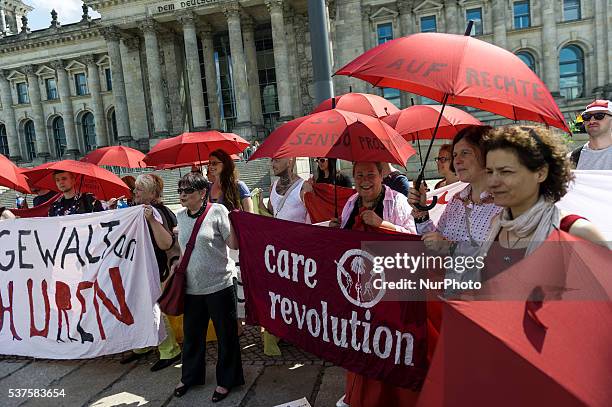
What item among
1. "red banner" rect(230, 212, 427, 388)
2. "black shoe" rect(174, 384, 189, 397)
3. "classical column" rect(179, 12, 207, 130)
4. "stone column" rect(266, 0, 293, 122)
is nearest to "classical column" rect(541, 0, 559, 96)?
"stone column" rect(266, 0, 293, 122)

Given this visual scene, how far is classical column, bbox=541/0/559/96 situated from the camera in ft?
96.4

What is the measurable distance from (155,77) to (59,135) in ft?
67.6

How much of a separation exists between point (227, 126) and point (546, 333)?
37.6 meters

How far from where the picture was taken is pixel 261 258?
353cm

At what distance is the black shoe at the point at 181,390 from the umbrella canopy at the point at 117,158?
4.26m

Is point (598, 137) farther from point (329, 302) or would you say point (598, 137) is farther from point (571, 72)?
point (571, 72)

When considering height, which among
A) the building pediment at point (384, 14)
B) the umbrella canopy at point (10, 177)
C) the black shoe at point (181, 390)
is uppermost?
the building pediment at point (384, 14)

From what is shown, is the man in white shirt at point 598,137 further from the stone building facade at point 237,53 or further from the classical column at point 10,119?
the classical column at point 10,119

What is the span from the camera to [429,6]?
3075cm

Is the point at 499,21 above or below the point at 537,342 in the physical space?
above

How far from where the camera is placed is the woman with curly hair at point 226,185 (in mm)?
4453

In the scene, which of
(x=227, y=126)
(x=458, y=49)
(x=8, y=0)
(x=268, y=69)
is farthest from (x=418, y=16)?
(x=8, y=0)

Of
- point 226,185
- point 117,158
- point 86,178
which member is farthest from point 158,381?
point 117,158

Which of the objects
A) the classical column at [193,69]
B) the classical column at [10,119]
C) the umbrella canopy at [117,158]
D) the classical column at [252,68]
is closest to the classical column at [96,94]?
the classical column at [10,119]
